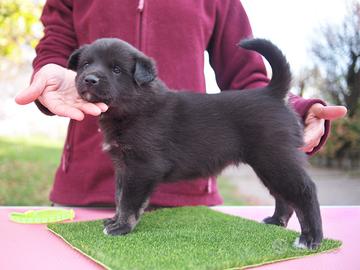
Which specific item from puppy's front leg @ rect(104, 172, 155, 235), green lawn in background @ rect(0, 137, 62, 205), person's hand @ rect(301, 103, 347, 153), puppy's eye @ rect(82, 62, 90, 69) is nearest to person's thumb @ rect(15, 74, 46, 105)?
puppy's eye @ rect(82, 62, 90, 69)

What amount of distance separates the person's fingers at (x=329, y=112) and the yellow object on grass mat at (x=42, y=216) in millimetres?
1733

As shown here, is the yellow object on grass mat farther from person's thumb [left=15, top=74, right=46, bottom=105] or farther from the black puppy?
person's thumb [left=15, top=74, right=46, bottom=105]

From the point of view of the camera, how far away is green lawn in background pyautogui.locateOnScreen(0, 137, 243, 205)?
368 inches

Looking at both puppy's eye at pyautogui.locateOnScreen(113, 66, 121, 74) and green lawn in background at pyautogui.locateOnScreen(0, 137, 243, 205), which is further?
green lawn in background at pyautogui.locateOnScreen(0, 137, 243, 205)

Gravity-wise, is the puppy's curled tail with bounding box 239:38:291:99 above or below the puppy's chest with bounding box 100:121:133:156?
above

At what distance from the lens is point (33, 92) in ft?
8.74

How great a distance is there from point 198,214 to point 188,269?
1.27 metres

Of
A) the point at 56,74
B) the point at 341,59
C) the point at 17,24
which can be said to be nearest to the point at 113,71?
the point at 56,74

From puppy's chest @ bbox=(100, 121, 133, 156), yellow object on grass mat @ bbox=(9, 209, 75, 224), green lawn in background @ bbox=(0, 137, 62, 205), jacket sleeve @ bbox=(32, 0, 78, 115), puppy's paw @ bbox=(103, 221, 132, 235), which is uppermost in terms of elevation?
jacket sleeve @ bbox=(32, 0, 78, 115)

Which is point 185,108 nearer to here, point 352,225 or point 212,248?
point 212,248

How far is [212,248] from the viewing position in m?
2.25

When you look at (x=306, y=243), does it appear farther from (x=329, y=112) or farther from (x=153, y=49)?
(x=153, y=49)

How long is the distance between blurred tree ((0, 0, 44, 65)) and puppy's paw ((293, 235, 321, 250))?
4.86 m

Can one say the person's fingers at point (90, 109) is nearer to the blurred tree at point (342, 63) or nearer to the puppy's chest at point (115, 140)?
the puppy's chest at point (115, 140)
